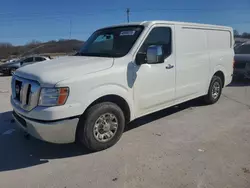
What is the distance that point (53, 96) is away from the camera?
3252 millimetres

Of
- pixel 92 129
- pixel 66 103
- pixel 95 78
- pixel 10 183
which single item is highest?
pixel 95 78

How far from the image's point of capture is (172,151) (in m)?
3.74

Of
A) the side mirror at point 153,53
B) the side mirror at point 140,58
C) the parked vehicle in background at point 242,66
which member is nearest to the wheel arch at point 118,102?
the side mirror at point 140,58

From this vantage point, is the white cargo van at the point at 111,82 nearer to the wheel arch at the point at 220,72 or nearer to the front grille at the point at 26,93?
the front grille at the point at 26,93

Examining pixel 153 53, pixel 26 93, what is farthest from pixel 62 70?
pixel 153 53

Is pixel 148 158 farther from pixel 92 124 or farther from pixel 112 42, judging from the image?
pixel 112 42

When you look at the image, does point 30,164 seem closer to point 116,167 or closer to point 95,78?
point 116,167

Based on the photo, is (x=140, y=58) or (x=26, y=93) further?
(x=140, y=58)

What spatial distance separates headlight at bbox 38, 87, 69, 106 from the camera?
10.7 feet

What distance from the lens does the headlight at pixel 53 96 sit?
3.25m

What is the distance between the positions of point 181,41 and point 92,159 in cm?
291

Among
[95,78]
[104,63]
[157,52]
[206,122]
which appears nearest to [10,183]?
[95,78]

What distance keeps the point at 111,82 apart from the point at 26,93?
124 centimetres

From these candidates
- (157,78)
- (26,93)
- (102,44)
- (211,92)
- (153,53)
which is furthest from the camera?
(211,92)
